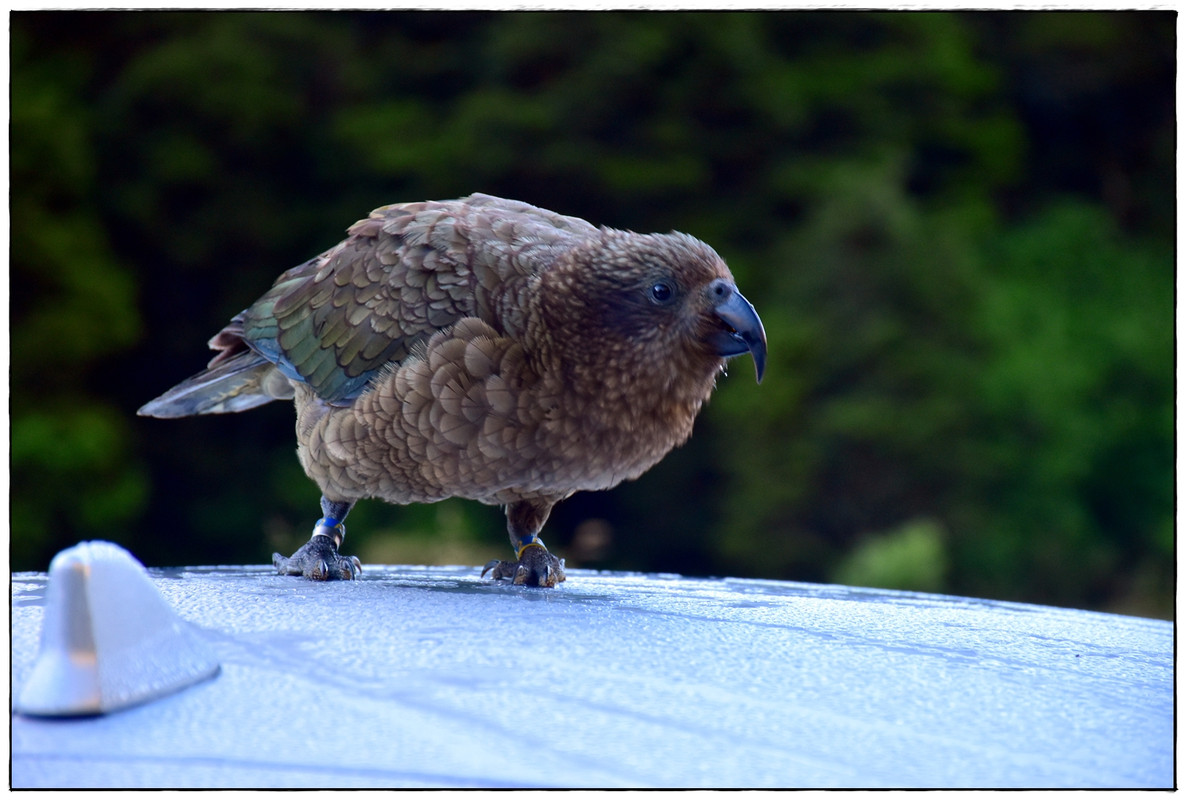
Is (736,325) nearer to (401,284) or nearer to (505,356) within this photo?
(505,356)

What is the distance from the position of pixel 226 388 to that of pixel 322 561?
754 mm

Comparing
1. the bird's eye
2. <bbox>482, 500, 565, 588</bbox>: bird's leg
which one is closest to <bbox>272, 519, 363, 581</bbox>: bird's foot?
<bbox>482, 500, 565, 588</bbox>: bird's leg

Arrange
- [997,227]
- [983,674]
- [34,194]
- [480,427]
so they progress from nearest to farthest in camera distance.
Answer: [983,674] < [480,427] < [34,194] < [997,227]

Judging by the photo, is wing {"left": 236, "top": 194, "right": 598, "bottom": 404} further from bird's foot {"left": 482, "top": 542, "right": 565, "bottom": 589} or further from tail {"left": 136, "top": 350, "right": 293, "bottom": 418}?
bird's foot {"left": 482, "top": 542, "right": 565, "bottom": 589}

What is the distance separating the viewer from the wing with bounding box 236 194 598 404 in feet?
9.18

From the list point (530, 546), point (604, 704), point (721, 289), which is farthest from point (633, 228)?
point (604, 704)

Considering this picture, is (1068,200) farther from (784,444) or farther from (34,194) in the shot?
(34,194)

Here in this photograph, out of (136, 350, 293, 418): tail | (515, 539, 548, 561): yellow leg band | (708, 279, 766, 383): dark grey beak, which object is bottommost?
(515, 539, 548, 561): yellow leg band

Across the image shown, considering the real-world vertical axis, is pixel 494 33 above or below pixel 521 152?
above

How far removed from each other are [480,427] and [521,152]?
679 cm

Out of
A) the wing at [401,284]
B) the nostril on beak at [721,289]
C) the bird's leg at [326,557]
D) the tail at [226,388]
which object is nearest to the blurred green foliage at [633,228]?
the tail at [226,388]

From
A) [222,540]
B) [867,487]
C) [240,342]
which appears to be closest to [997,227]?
[867,487]

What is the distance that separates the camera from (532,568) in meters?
2.99

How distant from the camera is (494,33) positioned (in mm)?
9641
